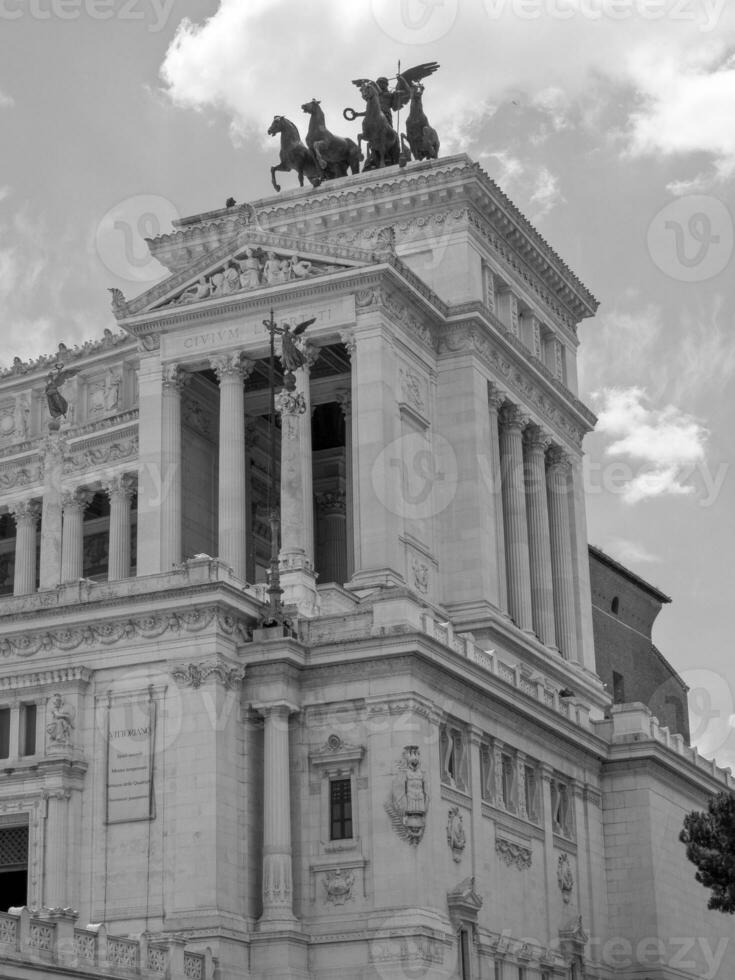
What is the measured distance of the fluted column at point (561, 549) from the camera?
92188 mm

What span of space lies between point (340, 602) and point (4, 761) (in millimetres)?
14297

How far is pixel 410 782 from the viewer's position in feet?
202

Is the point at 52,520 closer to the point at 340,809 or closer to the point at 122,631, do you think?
the point at 122,631

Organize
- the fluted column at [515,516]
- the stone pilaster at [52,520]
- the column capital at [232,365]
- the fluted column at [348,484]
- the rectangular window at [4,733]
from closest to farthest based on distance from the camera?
1. the rectangular window at [4,733]
2. the stone pilaster at [52,520]
3. the fluted column at [348,484]
4. the column capital at [232,365]
5. the fluted column at [515,516]

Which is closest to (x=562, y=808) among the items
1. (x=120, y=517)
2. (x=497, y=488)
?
(x=497, y=488)

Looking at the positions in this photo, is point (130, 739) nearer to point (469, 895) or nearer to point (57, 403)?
A: point (469, 895)

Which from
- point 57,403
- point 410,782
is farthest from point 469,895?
point 57,403

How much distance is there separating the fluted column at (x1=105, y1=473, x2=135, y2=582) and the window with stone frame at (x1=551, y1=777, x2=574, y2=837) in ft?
87.8

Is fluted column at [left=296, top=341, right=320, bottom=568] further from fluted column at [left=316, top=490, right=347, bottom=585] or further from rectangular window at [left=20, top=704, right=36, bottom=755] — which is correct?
rectangular window at [left=20, top=704, right=36, bottom=755]

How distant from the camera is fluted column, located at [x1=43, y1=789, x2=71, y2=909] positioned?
202 feet

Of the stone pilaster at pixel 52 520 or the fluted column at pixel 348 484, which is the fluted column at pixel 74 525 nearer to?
the stone pilaster at pixel 52 520

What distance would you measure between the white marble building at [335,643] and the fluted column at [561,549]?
17 centimetres

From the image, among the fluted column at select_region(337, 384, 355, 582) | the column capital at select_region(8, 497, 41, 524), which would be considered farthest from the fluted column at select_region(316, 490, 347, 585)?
the column capital at select_region(8, 497, 41, 524)

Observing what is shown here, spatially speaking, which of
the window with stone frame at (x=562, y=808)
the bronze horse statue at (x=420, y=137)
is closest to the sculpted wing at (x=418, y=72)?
the bronze horse statue at (x=420, y=137)
